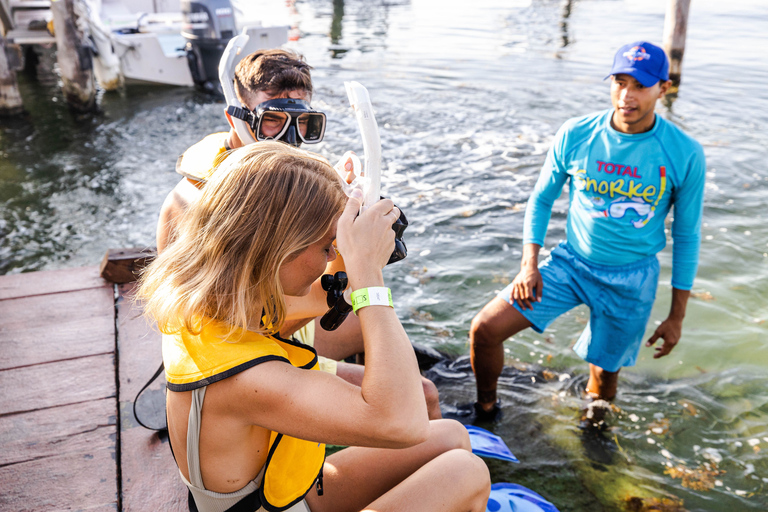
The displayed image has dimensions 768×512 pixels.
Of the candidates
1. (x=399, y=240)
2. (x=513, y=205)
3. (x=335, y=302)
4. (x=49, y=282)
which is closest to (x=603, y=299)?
(x=399, y=240)

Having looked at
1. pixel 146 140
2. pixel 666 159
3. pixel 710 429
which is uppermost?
pixel 666 159

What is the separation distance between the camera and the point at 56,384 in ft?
9.53

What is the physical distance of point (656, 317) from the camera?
5.07 metres

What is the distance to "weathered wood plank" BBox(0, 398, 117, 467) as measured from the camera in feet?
8.19

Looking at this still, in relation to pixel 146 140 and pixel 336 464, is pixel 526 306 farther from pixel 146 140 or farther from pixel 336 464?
pixel 146 140

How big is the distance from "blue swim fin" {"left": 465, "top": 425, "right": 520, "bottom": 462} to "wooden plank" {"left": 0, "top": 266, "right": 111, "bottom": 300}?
8.32ft

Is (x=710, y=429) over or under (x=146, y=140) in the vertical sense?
under

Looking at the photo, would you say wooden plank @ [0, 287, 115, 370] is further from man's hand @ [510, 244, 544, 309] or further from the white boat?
the white boat

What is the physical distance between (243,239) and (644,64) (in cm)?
259

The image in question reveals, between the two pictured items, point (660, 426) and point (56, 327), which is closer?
point (56, 327)

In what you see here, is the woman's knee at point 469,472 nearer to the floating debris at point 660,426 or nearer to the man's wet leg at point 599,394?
the man's wet leg at point 599,394

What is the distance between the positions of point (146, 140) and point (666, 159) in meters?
8.64

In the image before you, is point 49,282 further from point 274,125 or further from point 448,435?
point 448,435

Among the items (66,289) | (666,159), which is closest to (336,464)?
(666,159)
